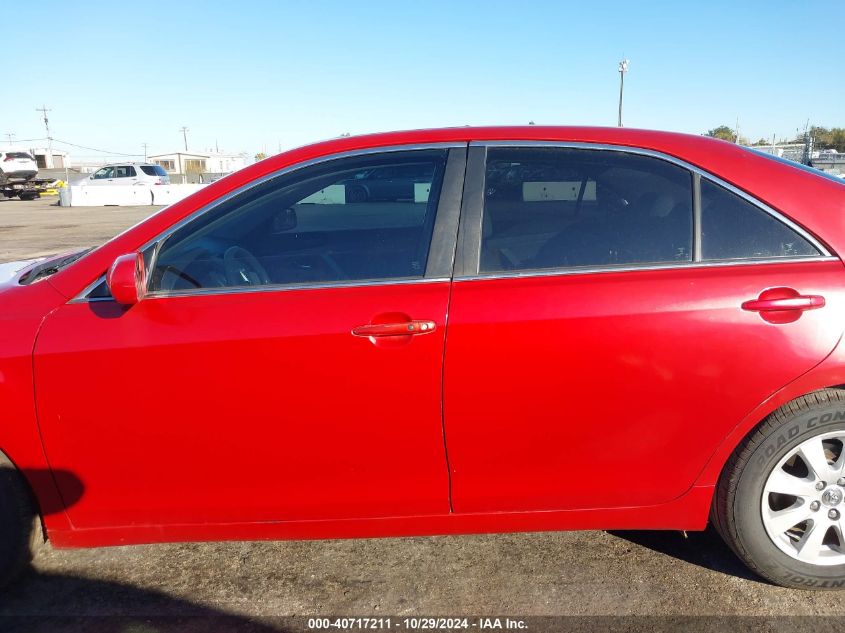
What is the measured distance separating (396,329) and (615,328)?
725mm

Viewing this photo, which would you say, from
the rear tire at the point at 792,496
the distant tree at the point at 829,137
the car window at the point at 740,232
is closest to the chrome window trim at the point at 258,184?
the car window at the point at 740,232

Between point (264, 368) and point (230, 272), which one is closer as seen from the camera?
point (264, 368)

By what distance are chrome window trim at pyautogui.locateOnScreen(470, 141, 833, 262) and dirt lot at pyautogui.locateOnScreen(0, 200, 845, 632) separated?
4.24 ft

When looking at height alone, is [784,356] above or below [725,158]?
below

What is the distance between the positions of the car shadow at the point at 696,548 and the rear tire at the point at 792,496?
157mm

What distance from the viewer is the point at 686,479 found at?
7.69ft

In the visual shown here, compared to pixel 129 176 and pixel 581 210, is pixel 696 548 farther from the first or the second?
pixel 129 176

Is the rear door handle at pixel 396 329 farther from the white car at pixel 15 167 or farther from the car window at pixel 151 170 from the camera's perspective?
the white car at pixel 15 167

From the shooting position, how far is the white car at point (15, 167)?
2964cm

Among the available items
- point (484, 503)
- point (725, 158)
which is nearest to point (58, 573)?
point (484, 503)

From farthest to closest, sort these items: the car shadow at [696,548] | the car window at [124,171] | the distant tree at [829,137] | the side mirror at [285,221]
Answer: the distant tree at [829,137] → the car window at [124,171] → the side mirror at [285,221] → the car shadow at [696,548]

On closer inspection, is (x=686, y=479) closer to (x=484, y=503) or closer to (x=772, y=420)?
(x=772, y=420)

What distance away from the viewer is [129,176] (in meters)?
27.5

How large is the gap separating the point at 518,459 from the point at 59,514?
1.63m
